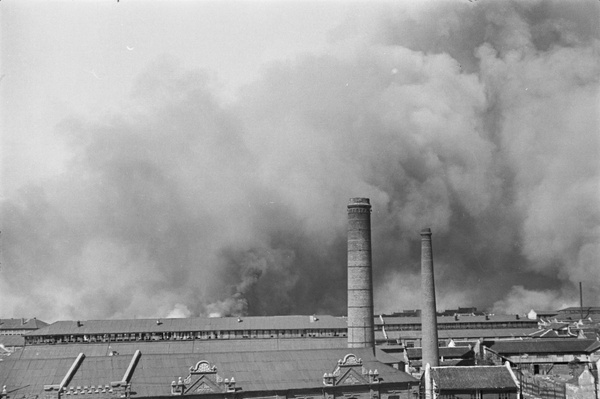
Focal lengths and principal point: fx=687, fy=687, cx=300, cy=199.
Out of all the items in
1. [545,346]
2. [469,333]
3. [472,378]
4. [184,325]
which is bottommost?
[472,378]

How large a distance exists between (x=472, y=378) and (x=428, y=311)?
14093 millimetres

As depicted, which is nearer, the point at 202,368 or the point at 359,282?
the point at 202,368

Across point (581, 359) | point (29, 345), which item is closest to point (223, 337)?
point (29, 345)

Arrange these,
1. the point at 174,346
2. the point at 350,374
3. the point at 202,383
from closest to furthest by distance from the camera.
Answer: the point at 202,383 → the point at 350,374 → the point at 174,346

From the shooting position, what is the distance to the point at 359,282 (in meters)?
63.2

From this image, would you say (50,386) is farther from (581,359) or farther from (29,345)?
(581,359)

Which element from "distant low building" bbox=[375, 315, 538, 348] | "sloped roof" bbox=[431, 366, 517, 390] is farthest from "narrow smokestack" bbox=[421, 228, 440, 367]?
"distant low building" bbox=[375, 315, 538, 348]

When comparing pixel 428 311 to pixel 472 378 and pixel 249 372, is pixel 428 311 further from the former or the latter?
pixel 249 372

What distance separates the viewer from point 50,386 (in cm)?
4494

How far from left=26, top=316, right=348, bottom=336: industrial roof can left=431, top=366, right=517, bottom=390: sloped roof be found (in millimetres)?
35187

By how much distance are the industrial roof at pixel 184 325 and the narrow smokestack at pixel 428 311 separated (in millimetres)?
23420

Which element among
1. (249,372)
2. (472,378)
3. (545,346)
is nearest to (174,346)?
(249,372)

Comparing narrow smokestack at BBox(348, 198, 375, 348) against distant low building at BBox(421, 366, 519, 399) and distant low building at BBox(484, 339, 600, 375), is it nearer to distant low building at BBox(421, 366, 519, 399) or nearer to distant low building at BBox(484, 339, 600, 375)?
distant low building at BBox(421, 366, 519, 399)

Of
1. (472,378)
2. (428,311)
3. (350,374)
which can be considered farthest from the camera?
(428,311)
